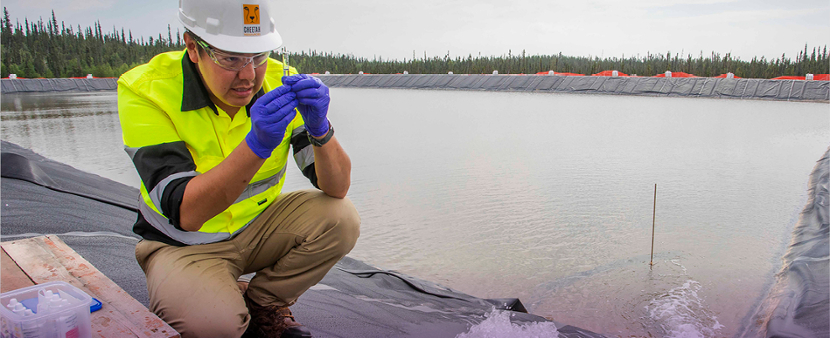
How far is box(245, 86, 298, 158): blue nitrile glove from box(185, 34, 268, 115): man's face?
0.13 metres

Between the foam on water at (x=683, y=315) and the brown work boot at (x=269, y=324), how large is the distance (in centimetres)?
136

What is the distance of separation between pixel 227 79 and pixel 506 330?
1.18 metres

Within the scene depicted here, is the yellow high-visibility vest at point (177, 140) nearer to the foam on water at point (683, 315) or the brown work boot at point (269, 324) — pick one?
the brown work boot at point (269, 324)

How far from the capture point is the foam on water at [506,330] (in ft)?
5.36

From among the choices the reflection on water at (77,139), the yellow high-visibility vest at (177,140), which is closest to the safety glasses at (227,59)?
the yellow high-visibility vest at (177,140)

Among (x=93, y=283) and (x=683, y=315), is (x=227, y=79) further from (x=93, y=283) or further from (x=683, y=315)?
(x=683, y=315)

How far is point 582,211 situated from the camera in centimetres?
330

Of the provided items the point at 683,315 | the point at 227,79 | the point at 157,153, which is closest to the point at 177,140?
the point at 157,153

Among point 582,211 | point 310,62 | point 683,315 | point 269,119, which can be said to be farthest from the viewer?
point 310,62

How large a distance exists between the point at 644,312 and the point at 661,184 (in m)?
2.36

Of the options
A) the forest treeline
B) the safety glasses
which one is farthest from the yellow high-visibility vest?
the forest treeline

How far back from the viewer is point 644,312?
2.01 meters

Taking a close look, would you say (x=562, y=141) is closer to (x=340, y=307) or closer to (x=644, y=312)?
(x=644, y=312)

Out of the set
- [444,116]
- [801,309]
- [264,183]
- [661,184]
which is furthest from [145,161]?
[444,116]
